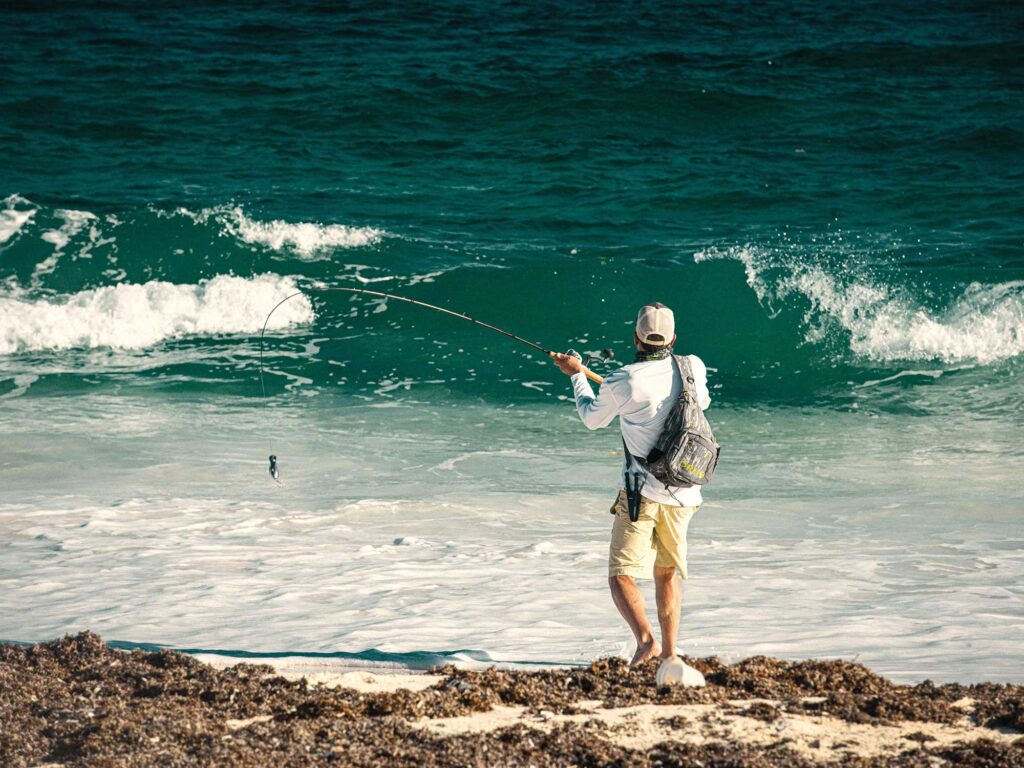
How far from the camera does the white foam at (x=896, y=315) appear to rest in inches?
540

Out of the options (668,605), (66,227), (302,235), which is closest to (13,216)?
(66,227)

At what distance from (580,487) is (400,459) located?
1.54 m

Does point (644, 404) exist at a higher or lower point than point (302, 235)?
lower

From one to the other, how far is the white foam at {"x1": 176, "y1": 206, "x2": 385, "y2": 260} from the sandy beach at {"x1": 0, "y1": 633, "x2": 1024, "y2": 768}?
11.7m

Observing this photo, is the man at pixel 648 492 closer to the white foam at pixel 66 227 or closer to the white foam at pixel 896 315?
the white foam at pixel 896 315

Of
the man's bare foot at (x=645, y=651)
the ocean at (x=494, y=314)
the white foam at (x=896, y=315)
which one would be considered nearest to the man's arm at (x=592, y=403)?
the man's bare foot at (x=645, y=651)

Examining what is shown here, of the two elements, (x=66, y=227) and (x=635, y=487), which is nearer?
(x=635, y=487)

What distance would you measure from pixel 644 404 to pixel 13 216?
48.1 feet

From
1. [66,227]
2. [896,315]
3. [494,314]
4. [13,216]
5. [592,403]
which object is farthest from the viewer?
[13,216]

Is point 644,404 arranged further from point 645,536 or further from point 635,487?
point 645,536

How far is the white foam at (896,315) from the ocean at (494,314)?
0.05 metres

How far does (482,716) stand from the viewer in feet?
13.9

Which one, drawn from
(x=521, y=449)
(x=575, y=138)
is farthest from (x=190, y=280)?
(x=521, y=449)

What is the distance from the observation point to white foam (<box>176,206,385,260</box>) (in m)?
16.2
